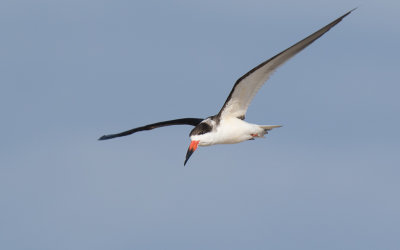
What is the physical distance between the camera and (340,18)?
1423 cm

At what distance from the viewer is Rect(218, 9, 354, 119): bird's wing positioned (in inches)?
583

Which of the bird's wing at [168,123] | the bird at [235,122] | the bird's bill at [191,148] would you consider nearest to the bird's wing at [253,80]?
the bird at [235,122]

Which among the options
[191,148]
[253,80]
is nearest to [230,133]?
[191,148]

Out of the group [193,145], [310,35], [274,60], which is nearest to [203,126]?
[193,145]

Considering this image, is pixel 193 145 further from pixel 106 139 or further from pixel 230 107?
pixel 106 139

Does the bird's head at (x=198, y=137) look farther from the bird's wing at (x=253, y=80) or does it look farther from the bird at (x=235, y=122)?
the bird's wing at (x=253, y=80)

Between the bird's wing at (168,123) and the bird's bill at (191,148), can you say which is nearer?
the bird's bill at (191,148)

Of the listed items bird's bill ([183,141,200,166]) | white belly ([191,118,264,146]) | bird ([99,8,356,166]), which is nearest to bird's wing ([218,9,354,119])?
bird ([99,8,356,166])

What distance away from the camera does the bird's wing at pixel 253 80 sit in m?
14.8

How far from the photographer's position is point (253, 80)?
16.5m

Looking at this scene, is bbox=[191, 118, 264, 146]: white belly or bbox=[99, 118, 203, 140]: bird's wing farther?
bbox=[99, 118, 203, 140]: bird's wing

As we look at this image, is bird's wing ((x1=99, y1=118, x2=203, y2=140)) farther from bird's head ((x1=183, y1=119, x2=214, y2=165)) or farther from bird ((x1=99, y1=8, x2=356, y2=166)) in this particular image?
bird's head ((x1=183, y1=119, x2=214, y2=165))

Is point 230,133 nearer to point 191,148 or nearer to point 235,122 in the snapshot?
point 235,122

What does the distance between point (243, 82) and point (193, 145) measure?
5.92 feet
